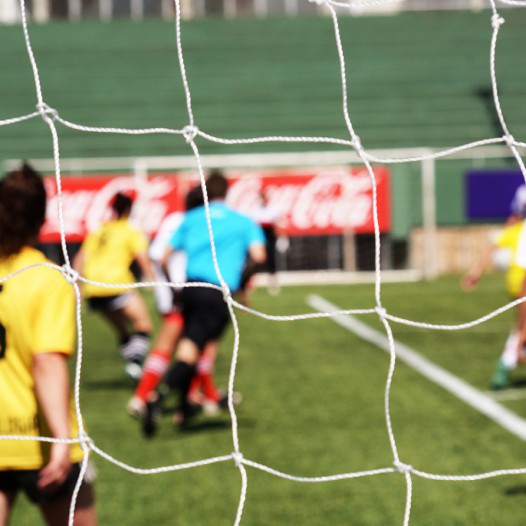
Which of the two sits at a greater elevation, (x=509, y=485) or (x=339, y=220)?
(x=509, y=485)

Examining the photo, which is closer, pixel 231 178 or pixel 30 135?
pixel 231 178

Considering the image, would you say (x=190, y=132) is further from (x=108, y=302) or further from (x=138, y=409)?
(x=108, y=302)

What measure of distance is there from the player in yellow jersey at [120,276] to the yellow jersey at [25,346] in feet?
18.8

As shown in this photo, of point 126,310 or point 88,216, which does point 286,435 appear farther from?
point 88,216

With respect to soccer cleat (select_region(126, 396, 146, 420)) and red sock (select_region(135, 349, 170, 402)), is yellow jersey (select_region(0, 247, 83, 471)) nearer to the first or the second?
soccer cleat (select_region(126, 396, 146, 420))

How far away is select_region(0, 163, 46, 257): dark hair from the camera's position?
11.5ft

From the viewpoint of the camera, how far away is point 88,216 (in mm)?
19359

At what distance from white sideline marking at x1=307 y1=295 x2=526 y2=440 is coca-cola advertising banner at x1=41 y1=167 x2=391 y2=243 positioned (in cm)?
579

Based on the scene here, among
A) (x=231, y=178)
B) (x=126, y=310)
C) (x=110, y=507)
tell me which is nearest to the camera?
(x=110, y=507)

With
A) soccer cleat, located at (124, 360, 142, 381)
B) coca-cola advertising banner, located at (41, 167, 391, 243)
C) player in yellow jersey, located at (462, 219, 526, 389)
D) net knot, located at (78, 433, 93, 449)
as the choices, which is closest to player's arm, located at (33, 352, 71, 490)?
net knot, located at (78, 433, 93, 449)

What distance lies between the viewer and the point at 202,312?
23.6 feet

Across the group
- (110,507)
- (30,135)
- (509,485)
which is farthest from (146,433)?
(30,135)

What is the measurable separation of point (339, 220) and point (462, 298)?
155 inches

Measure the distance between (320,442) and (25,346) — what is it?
368 cm
